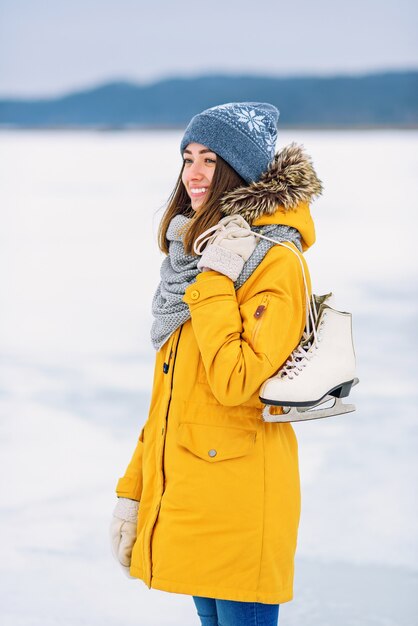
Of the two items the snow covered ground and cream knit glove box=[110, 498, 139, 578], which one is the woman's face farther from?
cream knit glove box=[110, 498, 139, 578]

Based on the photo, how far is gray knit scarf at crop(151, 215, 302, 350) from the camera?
1250 millimetres

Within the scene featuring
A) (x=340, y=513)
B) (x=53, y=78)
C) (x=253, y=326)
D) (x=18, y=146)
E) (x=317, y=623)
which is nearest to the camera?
(x=253, y=326)

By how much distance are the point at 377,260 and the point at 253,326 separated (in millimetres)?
4916

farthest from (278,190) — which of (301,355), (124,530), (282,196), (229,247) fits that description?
(124,530)

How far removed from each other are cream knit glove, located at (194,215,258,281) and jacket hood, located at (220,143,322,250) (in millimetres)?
22

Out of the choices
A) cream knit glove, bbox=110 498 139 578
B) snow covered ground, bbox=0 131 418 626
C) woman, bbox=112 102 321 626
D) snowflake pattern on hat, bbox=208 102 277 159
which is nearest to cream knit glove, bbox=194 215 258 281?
woman, bbox=112 102 321 626

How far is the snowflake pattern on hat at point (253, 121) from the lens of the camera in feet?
4.28

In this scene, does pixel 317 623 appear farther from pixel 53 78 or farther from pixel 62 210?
pixel 53 78

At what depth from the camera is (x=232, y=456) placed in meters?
1.27

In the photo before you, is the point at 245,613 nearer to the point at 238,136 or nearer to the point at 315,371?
the point at 315,371

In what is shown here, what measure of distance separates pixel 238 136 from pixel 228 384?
1.23ft

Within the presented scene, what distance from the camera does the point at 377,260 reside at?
598cm

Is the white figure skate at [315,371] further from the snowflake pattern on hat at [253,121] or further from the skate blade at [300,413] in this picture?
the snowflake pattern on hat at [253,121]

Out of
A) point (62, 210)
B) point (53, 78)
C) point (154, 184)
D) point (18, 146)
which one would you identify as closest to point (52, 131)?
point (53, 78)
